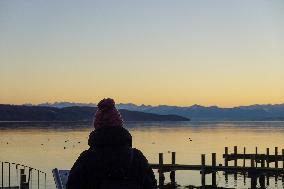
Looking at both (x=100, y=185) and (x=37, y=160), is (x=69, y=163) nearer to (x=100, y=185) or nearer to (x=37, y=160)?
(x=37, y=160)

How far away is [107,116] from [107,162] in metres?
0.41

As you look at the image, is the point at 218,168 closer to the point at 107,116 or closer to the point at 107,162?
the point at 107,116

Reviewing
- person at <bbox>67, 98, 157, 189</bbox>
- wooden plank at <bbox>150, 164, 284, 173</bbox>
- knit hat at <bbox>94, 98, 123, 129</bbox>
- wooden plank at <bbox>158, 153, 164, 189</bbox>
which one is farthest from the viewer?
wooden plank at <bbox>158, 153, 164, 189</bbox>

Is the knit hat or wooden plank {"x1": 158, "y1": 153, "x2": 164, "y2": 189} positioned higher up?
the knit hat

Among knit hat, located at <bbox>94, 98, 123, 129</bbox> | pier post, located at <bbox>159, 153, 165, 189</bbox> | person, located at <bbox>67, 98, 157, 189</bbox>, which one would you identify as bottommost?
pier post, located at <bbox>159, 153, 165, 189</bbox>

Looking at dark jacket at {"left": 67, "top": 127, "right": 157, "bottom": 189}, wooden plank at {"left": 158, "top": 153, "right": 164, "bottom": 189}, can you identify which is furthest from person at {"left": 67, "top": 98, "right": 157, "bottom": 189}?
wooden plank at {"left": 158, "top": 153, "right": 164, "bottom": 189}


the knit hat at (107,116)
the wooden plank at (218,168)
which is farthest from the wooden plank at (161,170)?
the knit hat at (107,116)

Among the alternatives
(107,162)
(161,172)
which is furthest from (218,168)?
(107,162)

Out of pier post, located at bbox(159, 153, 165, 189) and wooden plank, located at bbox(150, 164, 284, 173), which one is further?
pier post, located at bbox(159, 153, 165, 189)

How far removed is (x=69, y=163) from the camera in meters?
68.6

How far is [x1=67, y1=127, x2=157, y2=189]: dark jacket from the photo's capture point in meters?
4.08

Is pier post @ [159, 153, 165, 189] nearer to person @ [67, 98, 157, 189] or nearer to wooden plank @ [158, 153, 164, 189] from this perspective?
wooden plank @ [158, 153, 164, 189]

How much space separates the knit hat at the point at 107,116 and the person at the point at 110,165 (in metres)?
0.05

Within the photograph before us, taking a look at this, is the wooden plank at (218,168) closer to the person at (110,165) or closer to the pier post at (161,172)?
the pier post at (161,172)
